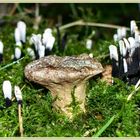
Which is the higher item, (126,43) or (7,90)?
(126,43)

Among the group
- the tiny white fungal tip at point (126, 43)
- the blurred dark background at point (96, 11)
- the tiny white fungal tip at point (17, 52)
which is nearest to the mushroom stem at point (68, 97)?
the tiny white fungal tip at point (126, 43)

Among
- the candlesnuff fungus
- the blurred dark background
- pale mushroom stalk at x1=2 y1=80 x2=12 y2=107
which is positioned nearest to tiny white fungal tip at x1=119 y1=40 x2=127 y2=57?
the candlesnuff fungus

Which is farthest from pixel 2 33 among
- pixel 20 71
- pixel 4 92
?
pixel 4 92

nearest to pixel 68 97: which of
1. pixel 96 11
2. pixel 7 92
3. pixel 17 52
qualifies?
pixel 7 92

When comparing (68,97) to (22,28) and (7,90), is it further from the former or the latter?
(22,28)

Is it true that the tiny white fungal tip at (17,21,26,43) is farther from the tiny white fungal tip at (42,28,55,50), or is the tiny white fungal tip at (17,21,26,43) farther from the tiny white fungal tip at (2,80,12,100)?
the tiny white fungal tip at (2,80,12,100)

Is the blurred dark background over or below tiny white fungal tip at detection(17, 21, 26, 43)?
over

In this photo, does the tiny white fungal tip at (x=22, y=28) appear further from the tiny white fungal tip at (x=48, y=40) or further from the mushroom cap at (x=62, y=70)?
the mushroom cap at (x=62, y=70)
